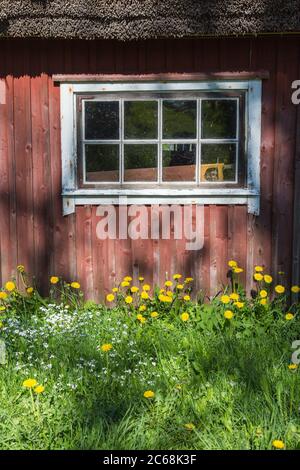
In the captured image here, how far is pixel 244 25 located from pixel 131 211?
1.76 m

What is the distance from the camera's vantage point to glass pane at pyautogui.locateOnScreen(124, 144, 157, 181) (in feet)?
15.9

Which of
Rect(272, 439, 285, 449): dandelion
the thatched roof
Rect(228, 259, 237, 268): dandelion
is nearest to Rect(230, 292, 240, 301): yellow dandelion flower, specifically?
Rect(228, 259, 237, 268): dandelion

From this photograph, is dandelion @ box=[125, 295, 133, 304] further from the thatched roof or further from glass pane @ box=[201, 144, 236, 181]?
the thatched roof

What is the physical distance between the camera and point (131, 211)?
15.9ft

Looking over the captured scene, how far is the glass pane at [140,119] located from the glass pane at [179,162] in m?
0.19

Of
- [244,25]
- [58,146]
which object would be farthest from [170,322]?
[244,25]

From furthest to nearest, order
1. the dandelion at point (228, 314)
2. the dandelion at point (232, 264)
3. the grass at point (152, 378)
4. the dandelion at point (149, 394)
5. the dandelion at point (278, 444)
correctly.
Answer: the dandelion at point (232, 264), the dandelion at point (228, 314), the dandelion at point (149, 394), the grass at point (152, 378), the dandelion at point (278, 444)

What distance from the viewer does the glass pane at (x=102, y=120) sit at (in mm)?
4812

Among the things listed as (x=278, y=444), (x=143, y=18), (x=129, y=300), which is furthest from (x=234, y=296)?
(x=143, y=18)

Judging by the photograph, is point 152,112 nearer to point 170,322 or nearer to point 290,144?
point 290,144

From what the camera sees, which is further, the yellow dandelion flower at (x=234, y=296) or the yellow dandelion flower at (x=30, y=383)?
the yellow dandelion flower at (x=234, y=296)

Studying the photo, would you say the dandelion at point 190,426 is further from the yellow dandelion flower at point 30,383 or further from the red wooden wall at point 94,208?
the red wooden wall at point 94,208

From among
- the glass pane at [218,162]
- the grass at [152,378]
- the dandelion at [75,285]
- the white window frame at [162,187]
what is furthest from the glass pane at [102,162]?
the grass at [152,378]
